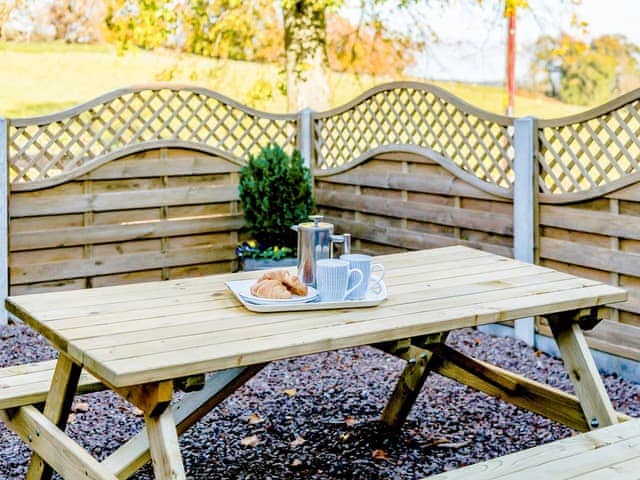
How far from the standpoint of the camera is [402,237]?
5.46 m

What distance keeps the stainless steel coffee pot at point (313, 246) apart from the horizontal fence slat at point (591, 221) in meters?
1.95

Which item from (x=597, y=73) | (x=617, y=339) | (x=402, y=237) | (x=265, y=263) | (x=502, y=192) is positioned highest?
(x=597, y=73)

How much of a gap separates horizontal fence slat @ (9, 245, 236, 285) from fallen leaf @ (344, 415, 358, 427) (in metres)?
2.30

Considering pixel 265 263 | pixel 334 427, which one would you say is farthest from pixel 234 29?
pixel 334 427

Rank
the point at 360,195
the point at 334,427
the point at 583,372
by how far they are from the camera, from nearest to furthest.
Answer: the point at 583,372
the point at 334,427
the point at 360,195

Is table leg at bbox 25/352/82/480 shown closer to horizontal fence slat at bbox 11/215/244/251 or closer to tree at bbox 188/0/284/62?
horizontal fence slat at bbox 11/215/244/251

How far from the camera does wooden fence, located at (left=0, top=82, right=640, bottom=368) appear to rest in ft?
14.3

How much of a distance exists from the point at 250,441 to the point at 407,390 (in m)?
0.63

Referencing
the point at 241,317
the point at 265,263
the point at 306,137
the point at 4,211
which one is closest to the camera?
the point at 241,317

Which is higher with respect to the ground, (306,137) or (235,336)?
(306,137)

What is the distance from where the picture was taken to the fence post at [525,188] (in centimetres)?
463

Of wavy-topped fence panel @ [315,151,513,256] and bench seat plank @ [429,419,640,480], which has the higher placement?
wavy-topped fence panel @ [315,151,513,256]

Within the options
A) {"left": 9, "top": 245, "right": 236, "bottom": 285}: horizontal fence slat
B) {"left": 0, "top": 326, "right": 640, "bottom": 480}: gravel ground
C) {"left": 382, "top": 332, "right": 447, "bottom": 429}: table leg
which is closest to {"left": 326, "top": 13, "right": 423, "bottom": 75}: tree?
{"left": 9, "top": 245, "right": 236, "bottom": 285}: horizontal fence slat

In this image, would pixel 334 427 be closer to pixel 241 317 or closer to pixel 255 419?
pixel 255 419
